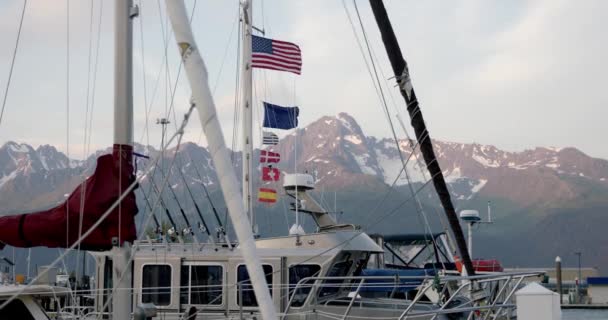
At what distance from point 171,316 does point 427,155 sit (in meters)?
5.92

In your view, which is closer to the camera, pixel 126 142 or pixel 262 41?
pixel 126 142

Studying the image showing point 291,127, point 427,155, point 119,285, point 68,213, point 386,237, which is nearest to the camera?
point 119,285

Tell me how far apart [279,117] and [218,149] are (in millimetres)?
21445

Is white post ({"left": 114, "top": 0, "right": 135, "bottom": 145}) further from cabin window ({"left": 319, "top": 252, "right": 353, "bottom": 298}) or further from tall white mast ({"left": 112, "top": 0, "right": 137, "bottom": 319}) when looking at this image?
cabin window ({"left": 319, "top": 252, "right": 353, "bottom": 298})

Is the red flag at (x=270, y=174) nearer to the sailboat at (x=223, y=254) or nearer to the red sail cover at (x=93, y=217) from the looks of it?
the sailboat at (x=223, y=254)

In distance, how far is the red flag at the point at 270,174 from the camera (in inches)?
1036

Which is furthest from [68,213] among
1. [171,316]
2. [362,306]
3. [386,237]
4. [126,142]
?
[386,237]

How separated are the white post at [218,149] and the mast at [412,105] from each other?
6.87 metres

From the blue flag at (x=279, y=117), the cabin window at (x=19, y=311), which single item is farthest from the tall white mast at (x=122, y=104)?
the blue flag at (x=279, y=117)

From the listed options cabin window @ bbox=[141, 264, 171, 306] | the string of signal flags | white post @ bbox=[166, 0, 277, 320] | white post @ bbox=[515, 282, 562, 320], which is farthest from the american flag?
white post @ bbox=[166, 0, 277, 320]

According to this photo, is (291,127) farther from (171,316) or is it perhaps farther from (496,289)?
(496,289)

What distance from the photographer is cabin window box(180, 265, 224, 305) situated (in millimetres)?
16000

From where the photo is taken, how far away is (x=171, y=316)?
1580 cm

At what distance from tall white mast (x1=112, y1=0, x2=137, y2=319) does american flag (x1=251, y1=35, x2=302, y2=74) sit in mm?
13685
